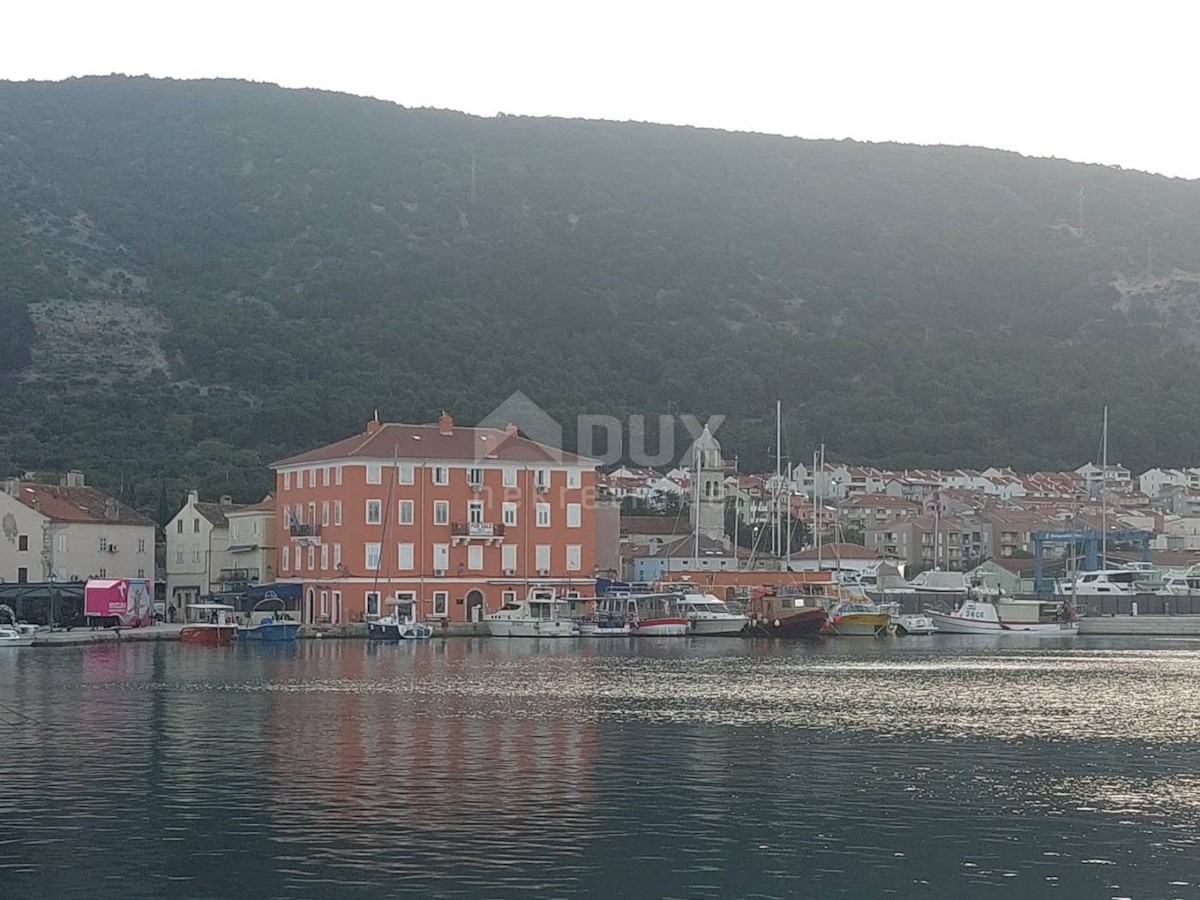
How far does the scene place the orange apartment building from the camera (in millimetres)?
91438

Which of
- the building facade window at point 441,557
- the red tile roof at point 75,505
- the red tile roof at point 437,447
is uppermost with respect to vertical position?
the red tile roof at point 437,447

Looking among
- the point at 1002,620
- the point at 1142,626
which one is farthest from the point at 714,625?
the point at 1142,626

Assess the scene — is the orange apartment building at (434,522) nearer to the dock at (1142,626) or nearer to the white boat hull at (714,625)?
the white boat hull at (714,625)

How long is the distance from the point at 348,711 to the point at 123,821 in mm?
17676

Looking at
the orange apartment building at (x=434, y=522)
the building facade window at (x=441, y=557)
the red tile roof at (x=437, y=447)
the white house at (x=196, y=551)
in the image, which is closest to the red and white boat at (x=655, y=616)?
the orange apartment building at (x=434, y=522)

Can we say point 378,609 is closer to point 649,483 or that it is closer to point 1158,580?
point 1158,580

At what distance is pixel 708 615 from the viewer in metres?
95.9

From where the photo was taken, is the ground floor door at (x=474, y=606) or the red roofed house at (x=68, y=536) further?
the ground floor door at (x=474, y=606)

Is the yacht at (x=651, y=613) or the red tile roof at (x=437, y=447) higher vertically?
the red tile roof at (x=437, y=447)

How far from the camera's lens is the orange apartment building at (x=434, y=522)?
91438mm

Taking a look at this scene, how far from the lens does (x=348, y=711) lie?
46.5 m

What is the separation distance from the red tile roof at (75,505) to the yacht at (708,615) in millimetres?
28294

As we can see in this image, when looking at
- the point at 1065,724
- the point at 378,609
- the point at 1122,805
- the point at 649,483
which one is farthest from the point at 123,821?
the point at 649,483

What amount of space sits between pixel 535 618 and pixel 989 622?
1044 inches
